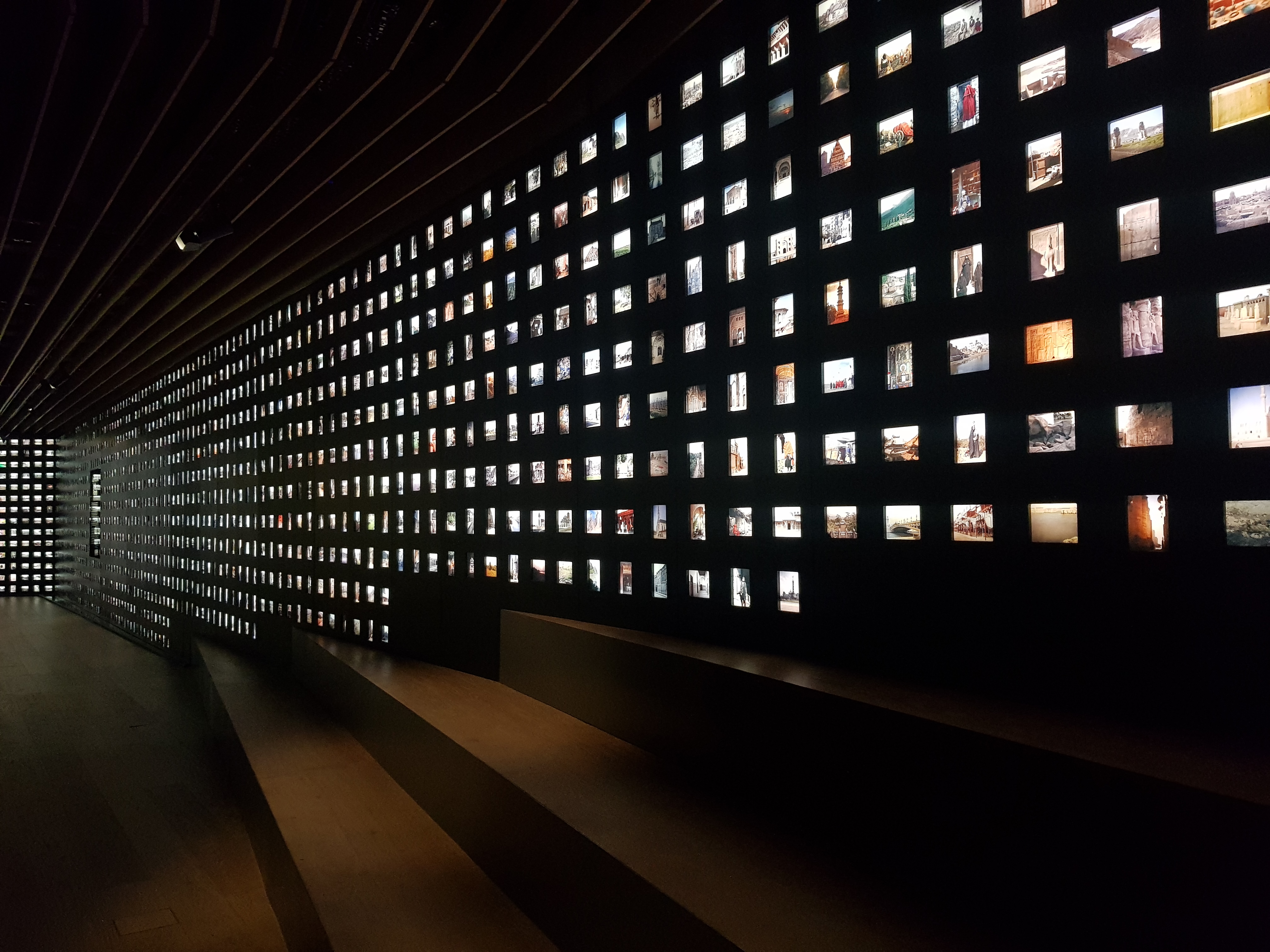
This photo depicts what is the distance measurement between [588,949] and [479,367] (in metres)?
6.27

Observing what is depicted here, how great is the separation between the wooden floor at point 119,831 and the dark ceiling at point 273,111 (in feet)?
21.9

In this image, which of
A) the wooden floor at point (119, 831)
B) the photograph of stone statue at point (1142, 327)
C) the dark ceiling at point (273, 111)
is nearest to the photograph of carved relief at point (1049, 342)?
the photograph of stone statue at point (1142, 327)

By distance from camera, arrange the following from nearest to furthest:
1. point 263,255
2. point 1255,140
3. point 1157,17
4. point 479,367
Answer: point 1255,140 < point 1157,17 < point 479,367 < point 263,255

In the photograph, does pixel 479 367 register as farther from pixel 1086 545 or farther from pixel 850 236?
pixel 1086 545

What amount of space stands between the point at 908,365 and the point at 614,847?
303 centimetres

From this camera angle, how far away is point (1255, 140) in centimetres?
339

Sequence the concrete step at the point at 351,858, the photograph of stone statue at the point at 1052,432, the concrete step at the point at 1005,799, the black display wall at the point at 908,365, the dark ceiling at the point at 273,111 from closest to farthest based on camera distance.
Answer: the concrete step at the point at 1005,799, the black display wall at the point at 908,365, the photograph of stone statue at the point at 1052,432, the concrete step at the point at 351,858, the dark ceiling at the point at 273,111

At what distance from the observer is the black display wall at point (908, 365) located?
3.59 m

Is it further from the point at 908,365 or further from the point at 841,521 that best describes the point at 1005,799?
the point at 908,365

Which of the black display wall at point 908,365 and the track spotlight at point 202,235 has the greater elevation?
the track spotlight at point 202,235

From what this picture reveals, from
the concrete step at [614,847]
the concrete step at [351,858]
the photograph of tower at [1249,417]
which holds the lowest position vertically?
the concrete step at [351,858]

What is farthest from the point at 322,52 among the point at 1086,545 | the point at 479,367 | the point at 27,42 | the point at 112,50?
the point at 1086,545

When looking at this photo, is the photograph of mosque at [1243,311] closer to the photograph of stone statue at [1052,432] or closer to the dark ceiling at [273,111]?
the photograph of stone statue at [1052,432]

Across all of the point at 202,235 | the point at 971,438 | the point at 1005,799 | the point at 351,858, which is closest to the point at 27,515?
the point at 202,235
